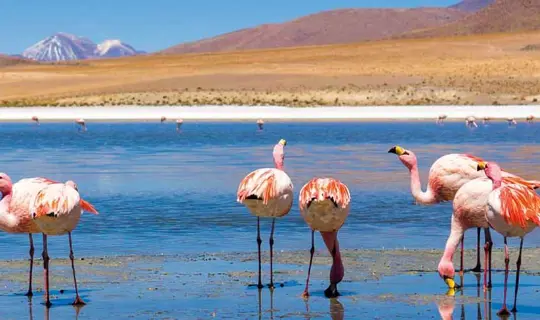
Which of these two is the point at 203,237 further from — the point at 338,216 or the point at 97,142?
the point at 97,142

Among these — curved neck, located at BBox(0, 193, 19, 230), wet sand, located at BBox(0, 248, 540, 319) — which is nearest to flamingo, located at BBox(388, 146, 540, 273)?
wet sand, located at BBox(0, 248, 540, 319)

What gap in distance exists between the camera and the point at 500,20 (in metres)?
186

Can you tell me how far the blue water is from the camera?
487 inches

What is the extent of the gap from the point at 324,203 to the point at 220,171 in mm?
12167

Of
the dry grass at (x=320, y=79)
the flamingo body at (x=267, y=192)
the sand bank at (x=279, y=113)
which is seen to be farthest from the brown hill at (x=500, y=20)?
the flamingo body at (x=267, y=192)

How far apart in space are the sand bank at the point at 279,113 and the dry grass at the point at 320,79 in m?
5.48

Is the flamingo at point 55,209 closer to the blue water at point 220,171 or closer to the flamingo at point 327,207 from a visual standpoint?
the flamingo at point 327,207

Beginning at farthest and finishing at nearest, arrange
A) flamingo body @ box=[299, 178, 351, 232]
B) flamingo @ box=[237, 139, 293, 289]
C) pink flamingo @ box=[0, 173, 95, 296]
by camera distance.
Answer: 1. flamingo @ box=[237, 139, 293, 289]
2. pink flamingo @ box=[0, 173, 95, 296]
3. flamingo body @ box=[299, 178, 351, 232]

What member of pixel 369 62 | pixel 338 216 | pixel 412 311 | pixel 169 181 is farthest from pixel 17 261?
pixel 369 62

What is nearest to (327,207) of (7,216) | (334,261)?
(334,261)

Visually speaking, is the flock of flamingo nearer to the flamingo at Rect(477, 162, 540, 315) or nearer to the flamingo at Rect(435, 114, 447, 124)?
the flamingo at Rect(477, 162, 540, 315)

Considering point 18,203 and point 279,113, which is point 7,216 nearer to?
A: point 18,203

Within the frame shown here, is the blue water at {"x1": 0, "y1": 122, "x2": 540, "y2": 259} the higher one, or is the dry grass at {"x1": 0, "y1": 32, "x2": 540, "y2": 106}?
the dry grass at {"x1": 0, "y1": 32, "x2": 540, "y2": 106}

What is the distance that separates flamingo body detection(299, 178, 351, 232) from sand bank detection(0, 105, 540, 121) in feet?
111
